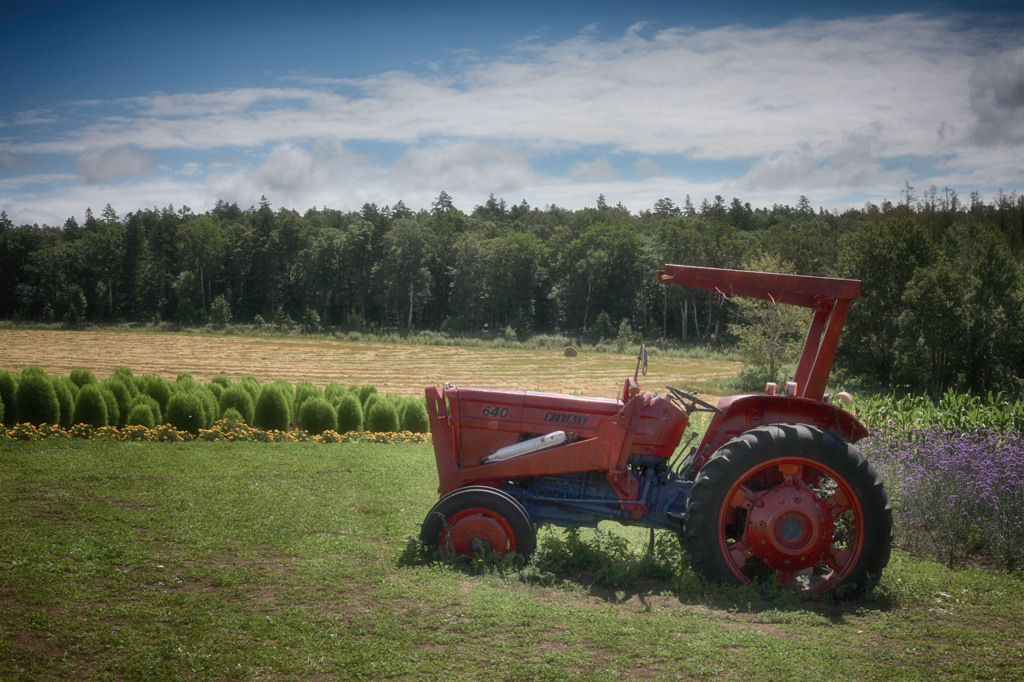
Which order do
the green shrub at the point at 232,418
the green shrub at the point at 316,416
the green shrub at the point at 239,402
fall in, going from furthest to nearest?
the green shrub at the point at 316,416, the green shrub at the point at 239,402, the green shrub at the point at 232,418

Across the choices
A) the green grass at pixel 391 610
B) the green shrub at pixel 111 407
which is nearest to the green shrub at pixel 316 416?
the green shrub at pixel 111 407

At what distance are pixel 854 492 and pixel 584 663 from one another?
258 cm

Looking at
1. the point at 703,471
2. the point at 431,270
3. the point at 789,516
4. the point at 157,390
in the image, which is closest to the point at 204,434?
the point at 157,390

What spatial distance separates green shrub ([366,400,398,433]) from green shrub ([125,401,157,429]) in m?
3.90

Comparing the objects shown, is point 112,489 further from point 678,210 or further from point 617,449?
point 678,210

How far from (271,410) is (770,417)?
1027 centimetres

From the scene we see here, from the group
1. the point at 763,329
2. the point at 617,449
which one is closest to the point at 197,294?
the point at 763,329

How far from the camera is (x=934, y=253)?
41.6 metres

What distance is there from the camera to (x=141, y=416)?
41.0 ft

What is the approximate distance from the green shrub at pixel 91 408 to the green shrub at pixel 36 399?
327mm

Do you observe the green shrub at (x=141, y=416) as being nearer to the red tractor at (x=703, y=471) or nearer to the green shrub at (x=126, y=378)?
the green shrub at (x=126, y=378)

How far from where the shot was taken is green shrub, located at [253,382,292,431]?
13672mm

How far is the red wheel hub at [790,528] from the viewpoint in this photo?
214 inches

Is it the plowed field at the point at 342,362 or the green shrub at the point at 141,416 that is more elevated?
the green shrub at the point at 141,416
